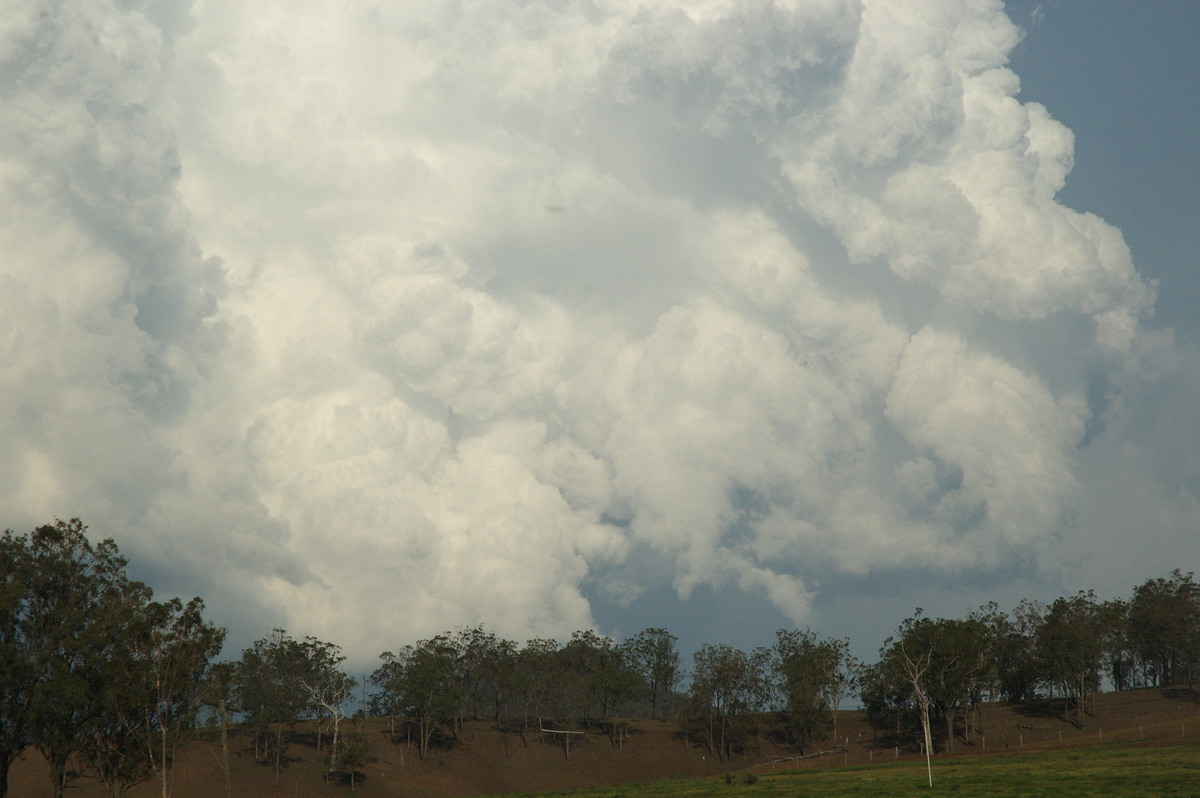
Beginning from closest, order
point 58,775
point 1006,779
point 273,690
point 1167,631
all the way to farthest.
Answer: point 1006,779, point 58,775, point 273,690, point 1167,631

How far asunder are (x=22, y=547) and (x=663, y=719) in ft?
397

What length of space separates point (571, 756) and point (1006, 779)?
8896 centimetres

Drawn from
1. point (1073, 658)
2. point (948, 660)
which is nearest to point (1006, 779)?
point (948, 660)

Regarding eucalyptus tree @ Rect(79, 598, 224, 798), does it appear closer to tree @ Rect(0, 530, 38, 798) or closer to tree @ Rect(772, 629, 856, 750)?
tree @ Rect(0, 530, 38, 798)

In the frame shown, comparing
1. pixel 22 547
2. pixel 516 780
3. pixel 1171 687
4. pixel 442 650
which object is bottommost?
pixel 516 780

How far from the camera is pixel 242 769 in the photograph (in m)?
125

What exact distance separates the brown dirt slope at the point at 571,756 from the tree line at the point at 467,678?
2.51 m

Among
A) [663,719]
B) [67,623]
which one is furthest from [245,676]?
[663,719]

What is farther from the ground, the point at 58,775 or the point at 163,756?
the point at 163,756

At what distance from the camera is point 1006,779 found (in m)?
68.6

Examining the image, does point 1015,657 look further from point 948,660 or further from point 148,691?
point 148,691

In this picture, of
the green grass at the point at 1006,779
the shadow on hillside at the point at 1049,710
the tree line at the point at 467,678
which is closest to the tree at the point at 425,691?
the tree line at the point at 467,678

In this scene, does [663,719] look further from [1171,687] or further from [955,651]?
[1171,687]

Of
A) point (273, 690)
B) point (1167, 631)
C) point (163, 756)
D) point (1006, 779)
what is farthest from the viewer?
point (1167, 631)
